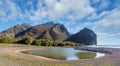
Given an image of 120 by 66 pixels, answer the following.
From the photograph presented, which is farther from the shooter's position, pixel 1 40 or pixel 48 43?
pixel 48 43

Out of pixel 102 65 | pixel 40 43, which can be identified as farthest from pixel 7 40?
pixel 102 65

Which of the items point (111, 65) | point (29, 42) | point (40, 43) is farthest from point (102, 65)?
point (40, 43)

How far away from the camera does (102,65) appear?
2702 centimetres

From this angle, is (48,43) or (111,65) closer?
(111,65)

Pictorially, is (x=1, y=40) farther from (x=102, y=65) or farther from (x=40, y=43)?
(x=102, y=65)

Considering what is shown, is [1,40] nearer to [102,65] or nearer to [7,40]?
[7,40]

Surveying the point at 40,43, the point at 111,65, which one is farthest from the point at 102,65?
the point at 40,43

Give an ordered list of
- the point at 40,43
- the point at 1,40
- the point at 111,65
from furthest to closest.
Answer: the point at 40,43
the point at 1,40
the point at 111,65

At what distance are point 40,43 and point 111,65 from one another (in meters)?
154

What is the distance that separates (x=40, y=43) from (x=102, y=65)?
15338cm

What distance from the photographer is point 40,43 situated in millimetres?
177625

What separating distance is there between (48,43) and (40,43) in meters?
11.5

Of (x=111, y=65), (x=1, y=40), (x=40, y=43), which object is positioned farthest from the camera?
(x=40, y=43)

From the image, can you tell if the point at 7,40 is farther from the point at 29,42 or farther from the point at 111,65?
the point at 111,65
